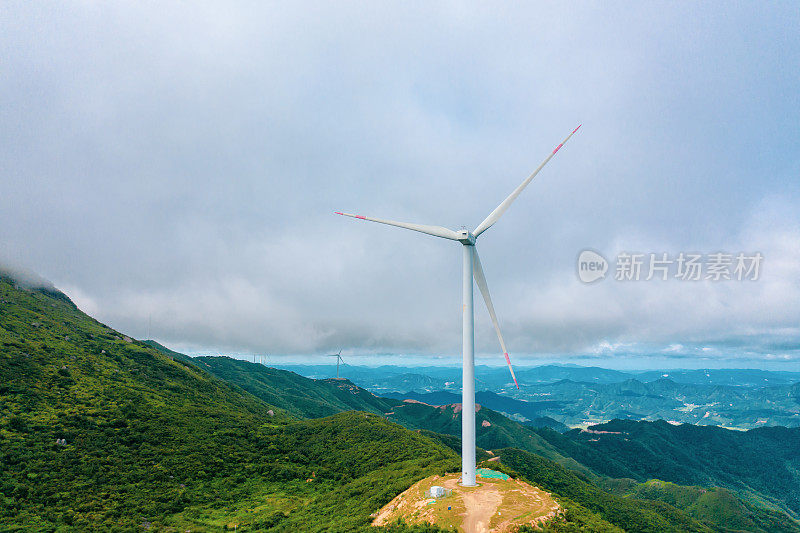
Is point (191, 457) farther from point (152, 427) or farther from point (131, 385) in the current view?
point (131, 385)

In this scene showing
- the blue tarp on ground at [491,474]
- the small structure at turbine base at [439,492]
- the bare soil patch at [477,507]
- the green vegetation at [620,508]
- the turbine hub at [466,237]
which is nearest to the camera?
the bare soil patch at [477,507]

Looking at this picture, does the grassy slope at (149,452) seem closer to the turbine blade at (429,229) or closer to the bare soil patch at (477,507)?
the bare soil patch at (477,507)

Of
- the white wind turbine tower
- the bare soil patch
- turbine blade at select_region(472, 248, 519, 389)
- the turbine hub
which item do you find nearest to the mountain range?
the bare soil patch

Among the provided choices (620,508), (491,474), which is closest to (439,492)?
(491,474)

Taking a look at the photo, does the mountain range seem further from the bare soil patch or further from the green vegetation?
the bare soil patch

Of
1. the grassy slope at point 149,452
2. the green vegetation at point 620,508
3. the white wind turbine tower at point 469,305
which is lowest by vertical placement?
the green vegetation at point 620,508

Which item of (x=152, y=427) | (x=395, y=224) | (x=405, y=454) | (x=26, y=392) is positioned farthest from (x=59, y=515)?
(x=395, y=224)

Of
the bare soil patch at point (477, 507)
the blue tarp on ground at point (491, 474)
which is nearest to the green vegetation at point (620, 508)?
the blue tarp on ground at point (491, 474)
